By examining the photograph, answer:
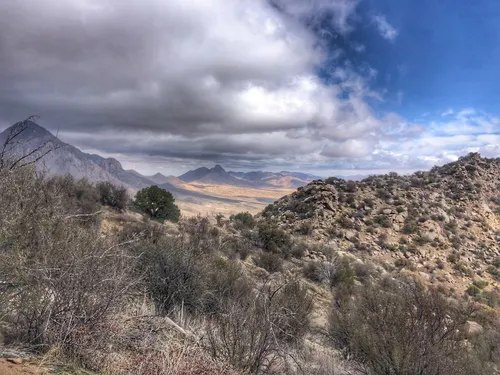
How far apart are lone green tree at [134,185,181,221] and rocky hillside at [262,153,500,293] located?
426 inches

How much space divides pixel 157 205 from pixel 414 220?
24.5 meters

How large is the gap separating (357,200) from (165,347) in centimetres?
3276

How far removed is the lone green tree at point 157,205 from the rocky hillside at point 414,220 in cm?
1081

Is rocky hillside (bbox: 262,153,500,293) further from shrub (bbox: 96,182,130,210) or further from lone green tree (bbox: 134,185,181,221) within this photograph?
shrub (bbox: 96,182,130,210)

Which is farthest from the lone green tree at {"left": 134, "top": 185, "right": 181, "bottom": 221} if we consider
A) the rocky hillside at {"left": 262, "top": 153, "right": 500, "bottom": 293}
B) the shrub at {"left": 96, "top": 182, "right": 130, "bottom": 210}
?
the rocky hillside at {"left": 262, "top": 153, "right": 500, "bottom": 293}

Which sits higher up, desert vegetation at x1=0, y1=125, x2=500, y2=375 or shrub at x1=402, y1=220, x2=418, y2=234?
desert vegetation at x1=0, y1=125, x2=500, y2=375

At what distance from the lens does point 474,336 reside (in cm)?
1148

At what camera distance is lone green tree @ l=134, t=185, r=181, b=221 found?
Result: 92.0 ft

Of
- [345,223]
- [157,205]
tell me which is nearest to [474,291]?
[345,223]

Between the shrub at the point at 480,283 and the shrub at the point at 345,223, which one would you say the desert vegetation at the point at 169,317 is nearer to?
the shrub at the point at 480,283

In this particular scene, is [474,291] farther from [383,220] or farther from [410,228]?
[383,220]

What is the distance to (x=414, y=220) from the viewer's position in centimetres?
3234

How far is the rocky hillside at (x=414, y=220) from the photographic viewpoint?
27219mm

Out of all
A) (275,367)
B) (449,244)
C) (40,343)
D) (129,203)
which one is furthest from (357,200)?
→ (40,343)
